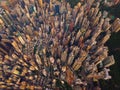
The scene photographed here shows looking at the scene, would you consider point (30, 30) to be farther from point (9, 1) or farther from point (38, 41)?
point (9, 1)

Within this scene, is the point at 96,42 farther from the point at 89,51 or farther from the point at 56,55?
the point at 56,55

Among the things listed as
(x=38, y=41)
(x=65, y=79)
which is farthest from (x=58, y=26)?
(x=65, y=79)

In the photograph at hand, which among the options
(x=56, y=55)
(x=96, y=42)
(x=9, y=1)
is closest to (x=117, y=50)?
(x=96, y=42)

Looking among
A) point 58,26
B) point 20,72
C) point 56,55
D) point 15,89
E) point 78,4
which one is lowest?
point 15,89

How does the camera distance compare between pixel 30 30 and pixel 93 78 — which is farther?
pixel 30 30

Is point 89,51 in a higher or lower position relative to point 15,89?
higher

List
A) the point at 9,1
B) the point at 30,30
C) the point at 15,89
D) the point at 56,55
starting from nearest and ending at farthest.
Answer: the point at 15,89, the point at 56,55, the point at 30,30, the point at 9,1

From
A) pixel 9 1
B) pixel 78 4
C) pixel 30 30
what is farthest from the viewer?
pixel 9 1
